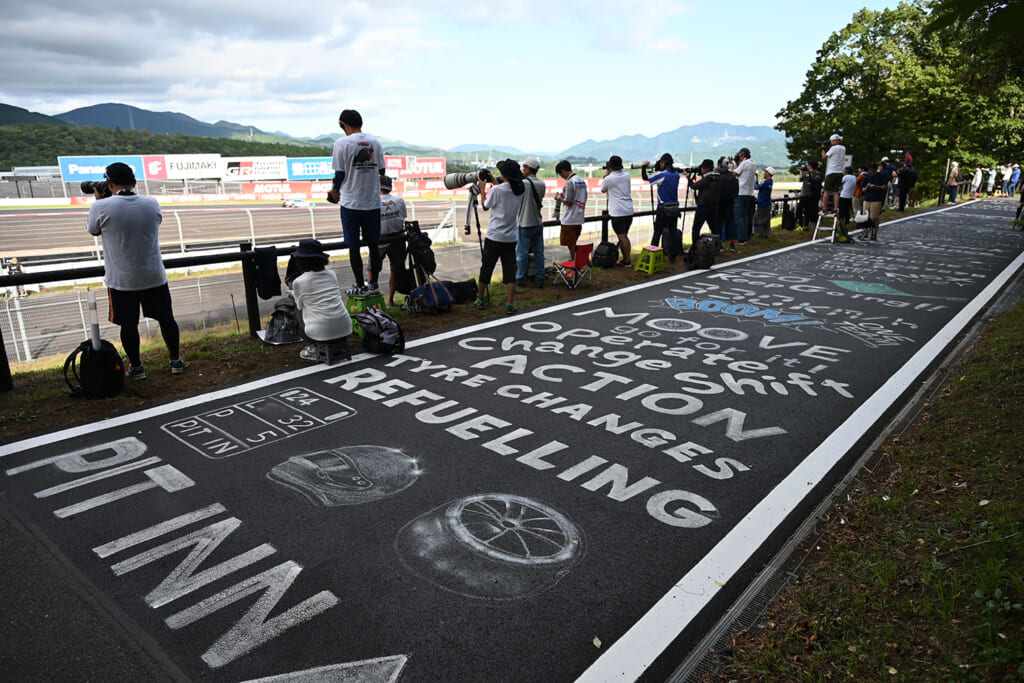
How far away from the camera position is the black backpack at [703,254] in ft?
38.1

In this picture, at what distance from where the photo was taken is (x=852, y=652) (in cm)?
244

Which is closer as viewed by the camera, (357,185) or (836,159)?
(357,185)

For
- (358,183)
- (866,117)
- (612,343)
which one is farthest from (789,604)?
(866,117)

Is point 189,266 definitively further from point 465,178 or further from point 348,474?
point 348,474

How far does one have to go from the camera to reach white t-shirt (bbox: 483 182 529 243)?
807 cm

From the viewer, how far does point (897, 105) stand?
28.7 meters

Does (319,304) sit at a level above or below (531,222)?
below

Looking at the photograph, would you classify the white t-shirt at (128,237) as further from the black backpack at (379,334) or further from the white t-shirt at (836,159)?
the white t-shirt at (836,159)

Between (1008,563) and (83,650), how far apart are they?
396 centimetres

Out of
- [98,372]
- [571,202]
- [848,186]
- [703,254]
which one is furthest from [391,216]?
[848,186]

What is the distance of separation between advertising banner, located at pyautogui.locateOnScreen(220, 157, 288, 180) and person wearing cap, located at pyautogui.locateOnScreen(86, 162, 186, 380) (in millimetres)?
46355

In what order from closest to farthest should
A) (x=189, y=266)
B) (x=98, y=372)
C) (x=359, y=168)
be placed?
(x=98, y=372) → (x=189, y=266) → (x=359, y=168)

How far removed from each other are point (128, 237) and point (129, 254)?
0.15m

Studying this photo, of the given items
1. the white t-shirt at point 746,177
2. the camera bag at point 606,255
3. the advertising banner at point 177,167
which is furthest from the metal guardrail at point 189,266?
the advertising banner at point 177,167
